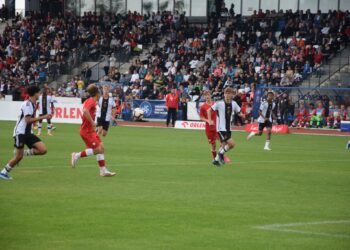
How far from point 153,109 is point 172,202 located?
1375 inches

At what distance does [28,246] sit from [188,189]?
20.4 feet

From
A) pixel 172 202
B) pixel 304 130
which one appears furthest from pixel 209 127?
pixel 304 130

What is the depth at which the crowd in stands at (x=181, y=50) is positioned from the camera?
46.8m

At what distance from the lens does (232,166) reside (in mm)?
21000

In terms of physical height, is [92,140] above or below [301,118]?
above

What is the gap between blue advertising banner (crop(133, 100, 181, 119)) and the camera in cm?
4772

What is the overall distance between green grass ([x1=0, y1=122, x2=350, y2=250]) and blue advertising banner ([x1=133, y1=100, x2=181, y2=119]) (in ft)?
75.7

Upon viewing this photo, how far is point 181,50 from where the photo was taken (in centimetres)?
5256

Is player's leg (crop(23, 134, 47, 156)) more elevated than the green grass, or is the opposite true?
player's leg (crop(23, 134, 47, 156))

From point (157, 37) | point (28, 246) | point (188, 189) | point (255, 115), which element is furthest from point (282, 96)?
point (28, 246)

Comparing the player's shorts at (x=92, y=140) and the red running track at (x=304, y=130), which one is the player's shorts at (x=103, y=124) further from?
the red running track at (x=304, y=130)

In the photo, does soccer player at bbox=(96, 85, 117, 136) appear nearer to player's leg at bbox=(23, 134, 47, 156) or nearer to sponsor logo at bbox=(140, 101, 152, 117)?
player's leg at bbox=(23, 134, 47, 156)

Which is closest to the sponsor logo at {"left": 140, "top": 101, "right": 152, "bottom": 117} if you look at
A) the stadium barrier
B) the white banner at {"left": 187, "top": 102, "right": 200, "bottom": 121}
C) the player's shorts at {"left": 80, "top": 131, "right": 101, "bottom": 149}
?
the white banner at {"left": 187, "top": 102, "right": 200, "bottom": 121}

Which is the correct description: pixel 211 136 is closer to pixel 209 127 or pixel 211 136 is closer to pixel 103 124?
pixel 209 127
